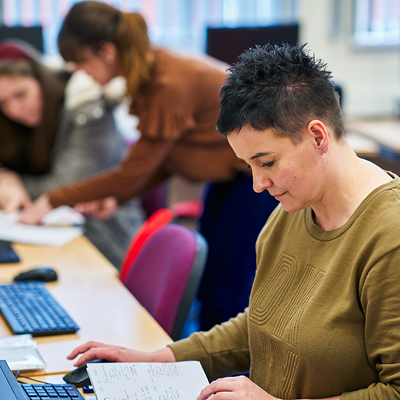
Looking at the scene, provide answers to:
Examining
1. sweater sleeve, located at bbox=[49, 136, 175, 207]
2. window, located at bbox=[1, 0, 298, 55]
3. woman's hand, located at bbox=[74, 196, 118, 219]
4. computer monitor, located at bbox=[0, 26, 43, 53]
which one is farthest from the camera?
window, located at bbox=[1, 0, 298, 55]

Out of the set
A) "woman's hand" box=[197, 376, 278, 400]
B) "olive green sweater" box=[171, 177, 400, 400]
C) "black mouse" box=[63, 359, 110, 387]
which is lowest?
"black mouse" box=[63, 359, 110, 387]

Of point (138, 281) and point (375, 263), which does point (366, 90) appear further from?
point (375, 263)

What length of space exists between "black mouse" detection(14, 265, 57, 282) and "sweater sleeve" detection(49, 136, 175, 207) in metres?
0.47

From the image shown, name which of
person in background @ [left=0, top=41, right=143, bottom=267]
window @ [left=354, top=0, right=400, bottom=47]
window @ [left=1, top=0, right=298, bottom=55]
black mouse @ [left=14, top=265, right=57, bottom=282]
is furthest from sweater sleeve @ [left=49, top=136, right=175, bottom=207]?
window @ [left=354, top=0, right=400, bottom=47]

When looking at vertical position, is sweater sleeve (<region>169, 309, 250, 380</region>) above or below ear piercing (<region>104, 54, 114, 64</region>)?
below

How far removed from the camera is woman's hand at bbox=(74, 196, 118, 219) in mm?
2355

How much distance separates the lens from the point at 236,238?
6.97ft

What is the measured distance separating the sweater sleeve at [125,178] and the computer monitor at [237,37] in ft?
4.57


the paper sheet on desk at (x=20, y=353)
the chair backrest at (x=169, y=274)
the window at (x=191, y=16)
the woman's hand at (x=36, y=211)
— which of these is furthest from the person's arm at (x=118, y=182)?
the window at (x=191, y=16)

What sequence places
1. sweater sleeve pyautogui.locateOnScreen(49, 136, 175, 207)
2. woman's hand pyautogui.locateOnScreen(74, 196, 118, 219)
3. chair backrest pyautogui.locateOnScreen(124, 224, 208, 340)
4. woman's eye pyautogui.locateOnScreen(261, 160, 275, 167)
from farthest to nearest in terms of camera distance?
woman's hand pyautogui.locateOnScreen(74, 196, 118, 219)
sweater sleeve pyautogui.locateOnScreen(49, 136, 175, 207)
chair backrest pyautogui.locateOnScreen(124, 224, 208, 340)
woman's eye pyautogui.locateOnScreen(261, 160, 275, 167)

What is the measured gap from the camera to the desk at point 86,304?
1.26 meters

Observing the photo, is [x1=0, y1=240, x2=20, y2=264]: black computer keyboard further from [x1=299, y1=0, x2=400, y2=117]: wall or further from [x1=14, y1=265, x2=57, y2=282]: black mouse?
[x1=299, y1=0, x2=400, y2=117]: wall

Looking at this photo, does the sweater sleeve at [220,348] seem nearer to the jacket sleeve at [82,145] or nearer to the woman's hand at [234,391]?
the woman's hand at [234,391]

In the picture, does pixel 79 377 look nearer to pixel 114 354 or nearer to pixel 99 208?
pixel 114 354
